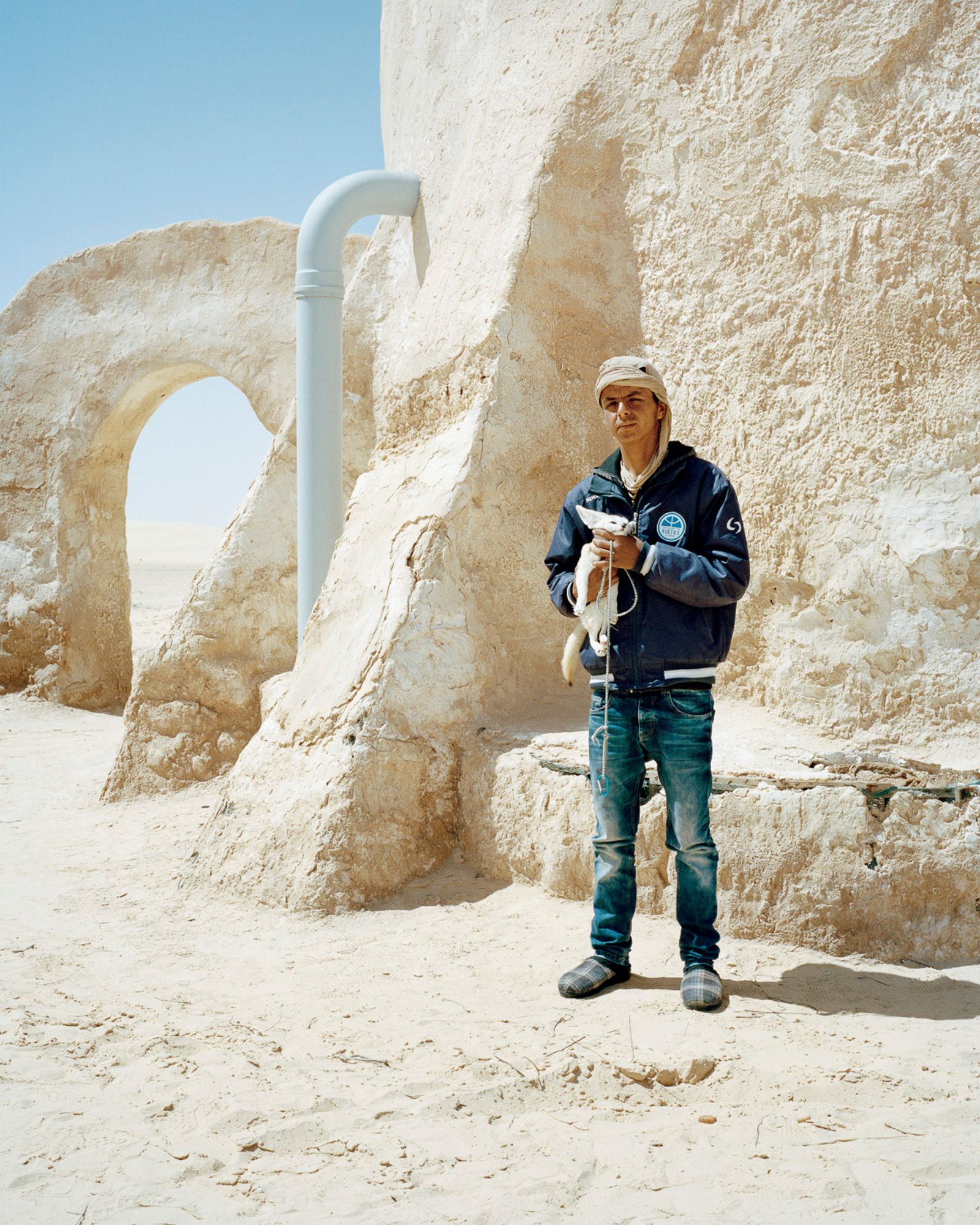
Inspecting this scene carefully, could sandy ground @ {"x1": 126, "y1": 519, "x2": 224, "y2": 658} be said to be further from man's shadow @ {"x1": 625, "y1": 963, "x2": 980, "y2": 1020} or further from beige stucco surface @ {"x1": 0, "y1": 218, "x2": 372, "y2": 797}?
man's shadow @ {"x1": 625, "y1": 963, "x2": 980, "y2": 1020}

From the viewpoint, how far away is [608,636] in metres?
3.30

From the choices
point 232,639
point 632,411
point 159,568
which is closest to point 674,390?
point 632,411

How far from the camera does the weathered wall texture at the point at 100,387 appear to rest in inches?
392

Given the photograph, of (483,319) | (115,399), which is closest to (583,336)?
(483,319)

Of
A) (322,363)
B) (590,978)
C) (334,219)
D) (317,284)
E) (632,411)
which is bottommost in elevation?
(590,978)

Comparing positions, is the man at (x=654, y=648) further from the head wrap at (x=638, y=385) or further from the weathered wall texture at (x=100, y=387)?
the weathered wall texture at (x=100, y=387)

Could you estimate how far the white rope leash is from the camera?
10.8 feet

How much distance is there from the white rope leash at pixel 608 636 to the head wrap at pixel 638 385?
15 cm

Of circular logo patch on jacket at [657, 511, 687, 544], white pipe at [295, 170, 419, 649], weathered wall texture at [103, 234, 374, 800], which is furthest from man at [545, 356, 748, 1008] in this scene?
weathered wall texture at [103, 234, 374, 800]

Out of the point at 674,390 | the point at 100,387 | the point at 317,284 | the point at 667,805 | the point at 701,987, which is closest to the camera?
the point at 701,987

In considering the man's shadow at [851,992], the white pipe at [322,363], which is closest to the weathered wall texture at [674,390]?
the white pipe at [322,363]

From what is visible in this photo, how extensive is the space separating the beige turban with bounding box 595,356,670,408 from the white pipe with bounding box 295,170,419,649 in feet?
10.5

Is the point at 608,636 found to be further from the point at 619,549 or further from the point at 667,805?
the point at 667,805

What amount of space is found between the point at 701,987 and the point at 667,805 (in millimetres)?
516
